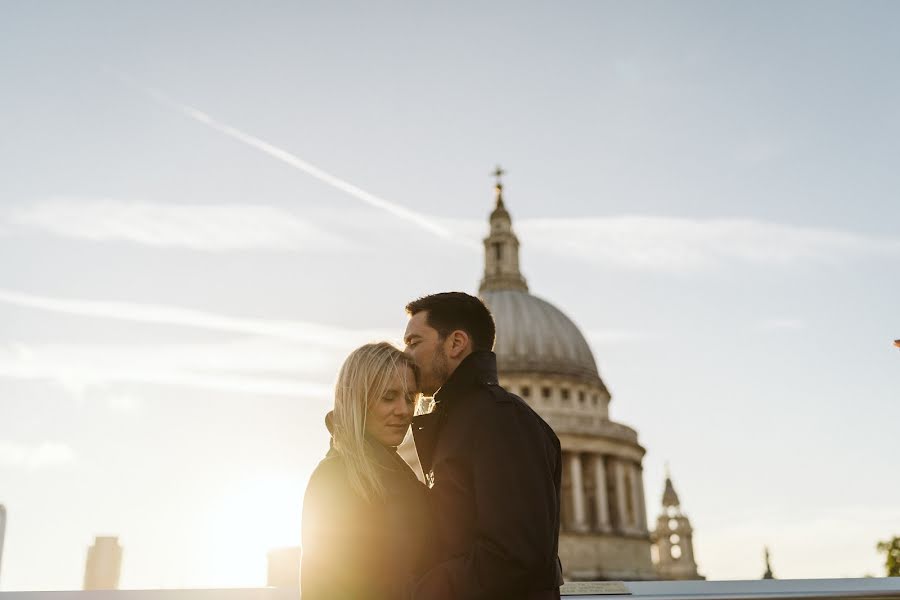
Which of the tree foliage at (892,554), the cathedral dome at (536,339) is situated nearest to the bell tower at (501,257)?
the cathedral dome at (536,339)

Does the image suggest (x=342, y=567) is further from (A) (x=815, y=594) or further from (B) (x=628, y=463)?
(B) (x=628, y=463)

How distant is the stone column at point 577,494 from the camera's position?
6425cm

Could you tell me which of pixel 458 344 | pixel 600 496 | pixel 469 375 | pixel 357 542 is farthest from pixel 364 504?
pixel 600 496

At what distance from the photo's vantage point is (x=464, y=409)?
452 cm

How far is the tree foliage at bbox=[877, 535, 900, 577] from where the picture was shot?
69000 millimetres

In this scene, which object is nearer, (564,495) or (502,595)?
(502,595)

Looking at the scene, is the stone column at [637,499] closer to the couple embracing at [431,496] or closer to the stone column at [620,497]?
the stone column at [620,497]

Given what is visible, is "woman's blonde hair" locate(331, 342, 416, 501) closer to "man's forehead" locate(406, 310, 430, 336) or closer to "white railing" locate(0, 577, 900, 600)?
"man's forehead" locate(406, 310, 430, 336)

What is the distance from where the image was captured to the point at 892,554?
7044 centimetres

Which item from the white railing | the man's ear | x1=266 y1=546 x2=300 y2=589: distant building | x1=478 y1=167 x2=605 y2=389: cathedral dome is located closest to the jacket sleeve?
the man's ear

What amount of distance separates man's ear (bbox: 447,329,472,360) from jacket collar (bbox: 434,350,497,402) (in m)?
0.06

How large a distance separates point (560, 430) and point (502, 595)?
6467 cm

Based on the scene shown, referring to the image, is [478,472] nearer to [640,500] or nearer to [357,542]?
[357,542]

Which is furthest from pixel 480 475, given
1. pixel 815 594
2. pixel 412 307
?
pixel 815 594
